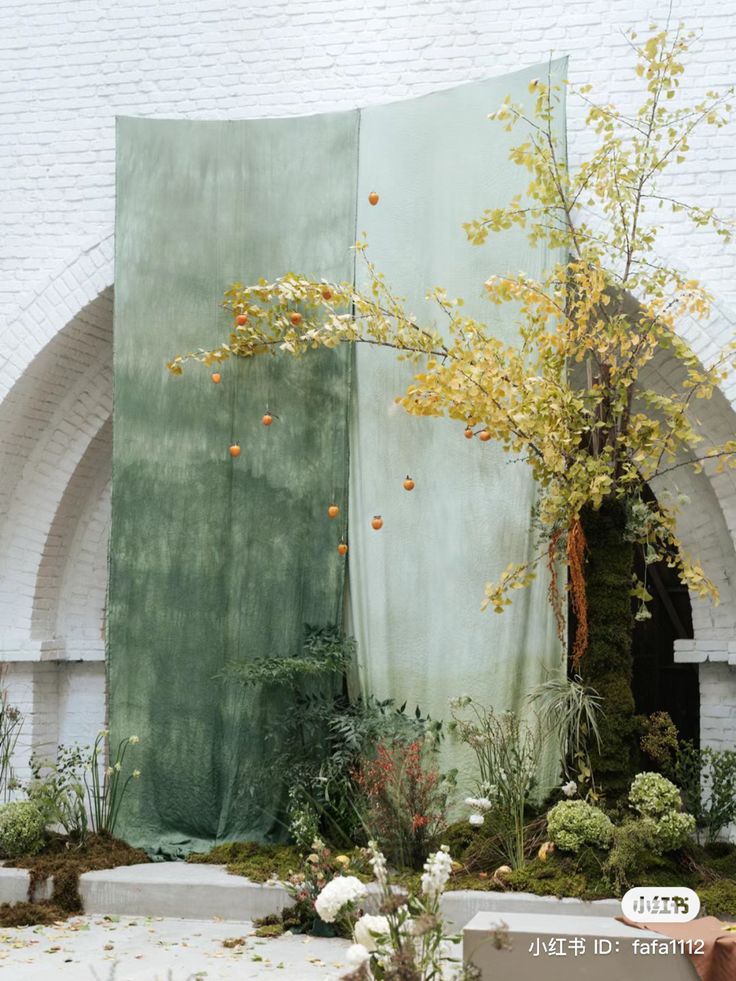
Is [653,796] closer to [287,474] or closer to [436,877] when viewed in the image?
[287,474]

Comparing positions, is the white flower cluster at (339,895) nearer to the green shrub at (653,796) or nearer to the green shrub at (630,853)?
the green shrub at (630,853)

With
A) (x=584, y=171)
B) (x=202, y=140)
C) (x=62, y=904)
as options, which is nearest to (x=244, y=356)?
(x=202, y=140)

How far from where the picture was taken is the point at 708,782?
640 centimetres

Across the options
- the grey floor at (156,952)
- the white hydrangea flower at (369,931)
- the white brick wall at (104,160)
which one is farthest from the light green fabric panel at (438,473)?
the white hydrangea flower at (369,931)

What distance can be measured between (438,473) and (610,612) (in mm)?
1131

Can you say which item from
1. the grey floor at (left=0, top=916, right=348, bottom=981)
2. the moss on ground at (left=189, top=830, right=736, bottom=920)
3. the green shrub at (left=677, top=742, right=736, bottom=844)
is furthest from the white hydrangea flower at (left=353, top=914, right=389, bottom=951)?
the green shrub at (left=677, top=742, right=736, bottom=844)

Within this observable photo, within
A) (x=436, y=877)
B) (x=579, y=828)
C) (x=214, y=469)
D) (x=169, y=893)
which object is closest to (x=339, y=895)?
(x=436, y=877)

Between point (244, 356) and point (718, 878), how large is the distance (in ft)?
11.3

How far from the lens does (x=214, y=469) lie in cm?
644

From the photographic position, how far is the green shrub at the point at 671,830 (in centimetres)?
532

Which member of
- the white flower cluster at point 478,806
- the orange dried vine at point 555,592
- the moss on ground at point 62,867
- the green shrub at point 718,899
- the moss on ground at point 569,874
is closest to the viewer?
the green shrub at point 718,899

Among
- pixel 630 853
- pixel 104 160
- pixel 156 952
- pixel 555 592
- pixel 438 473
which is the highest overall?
pixel 104 160

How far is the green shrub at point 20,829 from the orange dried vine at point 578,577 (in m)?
2.79

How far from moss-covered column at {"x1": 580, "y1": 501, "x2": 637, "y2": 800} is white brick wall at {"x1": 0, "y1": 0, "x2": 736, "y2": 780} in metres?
0.94
